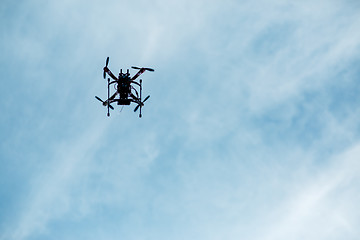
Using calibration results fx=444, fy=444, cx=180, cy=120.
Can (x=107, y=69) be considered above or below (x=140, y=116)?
above

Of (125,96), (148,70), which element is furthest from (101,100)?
(148,70)

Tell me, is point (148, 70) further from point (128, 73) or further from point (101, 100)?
point (101, 100)

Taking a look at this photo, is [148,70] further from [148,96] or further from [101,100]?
[101,100]

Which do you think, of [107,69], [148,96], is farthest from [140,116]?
[107,69]

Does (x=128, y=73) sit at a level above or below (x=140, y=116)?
above

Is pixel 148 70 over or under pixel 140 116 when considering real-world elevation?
over
